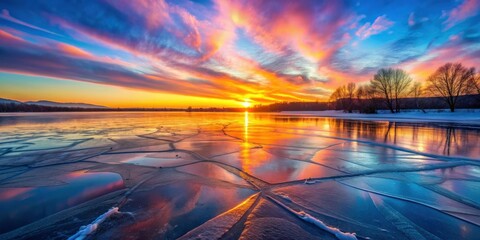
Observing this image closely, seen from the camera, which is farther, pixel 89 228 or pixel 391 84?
pixel 391 84

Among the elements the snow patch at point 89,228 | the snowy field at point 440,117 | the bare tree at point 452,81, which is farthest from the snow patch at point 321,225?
the bare tree at point 452,81

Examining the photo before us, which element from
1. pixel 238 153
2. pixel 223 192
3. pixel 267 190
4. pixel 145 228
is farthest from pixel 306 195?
pixel 238 153

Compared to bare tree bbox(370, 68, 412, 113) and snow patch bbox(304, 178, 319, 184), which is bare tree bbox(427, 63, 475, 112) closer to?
bare tree bbox(370, 68, 412, 113)

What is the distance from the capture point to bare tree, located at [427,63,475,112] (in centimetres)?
3231

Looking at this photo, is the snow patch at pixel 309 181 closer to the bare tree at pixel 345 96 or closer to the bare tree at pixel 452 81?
the bare tree at pixel 452 81

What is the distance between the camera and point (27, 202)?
3.14 m

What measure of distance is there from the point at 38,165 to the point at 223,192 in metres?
5.68

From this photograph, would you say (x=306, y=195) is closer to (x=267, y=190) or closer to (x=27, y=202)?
(x=267, y=190)

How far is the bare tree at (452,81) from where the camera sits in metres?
32.3

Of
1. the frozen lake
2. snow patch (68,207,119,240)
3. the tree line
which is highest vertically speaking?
the tree line

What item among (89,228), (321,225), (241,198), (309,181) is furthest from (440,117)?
(89,228)

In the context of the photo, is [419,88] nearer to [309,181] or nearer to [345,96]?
[345,96]

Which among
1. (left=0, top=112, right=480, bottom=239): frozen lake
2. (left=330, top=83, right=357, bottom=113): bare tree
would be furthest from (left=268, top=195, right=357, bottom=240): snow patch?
(left=330, top=83, right=357, bottom=113): bare tree

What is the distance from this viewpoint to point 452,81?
33281mm
